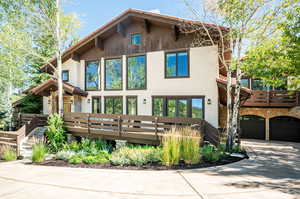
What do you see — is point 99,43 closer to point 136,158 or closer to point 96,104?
point 96,104

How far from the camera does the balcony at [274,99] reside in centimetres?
1222

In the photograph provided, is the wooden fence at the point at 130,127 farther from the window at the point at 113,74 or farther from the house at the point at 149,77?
the window at the point at 113,74

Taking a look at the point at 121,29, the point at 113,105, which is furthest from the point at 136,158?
the point at 121,29

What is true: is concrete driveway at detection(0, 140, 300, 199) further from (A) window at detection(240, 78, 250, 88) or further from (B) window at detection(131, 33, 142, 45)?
(A) window at detection(240, 78, 250, 88)

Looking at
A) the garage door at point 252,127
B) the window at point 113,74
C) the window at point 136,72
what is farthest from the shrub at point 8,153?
the garage door at point 252,127

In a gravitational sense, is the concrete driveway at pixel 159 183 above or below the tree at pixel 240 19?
below

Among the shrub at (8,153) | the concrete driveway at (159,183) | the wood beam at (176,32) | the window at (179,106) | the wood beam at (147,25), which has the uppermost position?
the wood beam at (147,25)

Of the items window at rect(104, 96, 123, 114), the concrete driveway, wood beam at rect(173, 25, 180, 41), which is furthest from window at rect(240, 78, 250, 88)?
window at rect(104, 96, 123, 114)

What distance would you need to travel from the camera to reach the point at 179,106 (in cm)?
1043

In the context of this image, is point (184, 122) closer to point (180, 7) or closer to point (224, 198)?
point (224, 198)

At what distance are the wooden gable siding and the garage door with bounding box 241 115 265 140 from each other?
8016 mm

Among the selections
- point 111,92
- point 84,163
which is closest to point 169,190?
point 84,163

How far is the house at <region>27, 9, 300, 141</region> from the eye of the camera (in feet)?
32.7

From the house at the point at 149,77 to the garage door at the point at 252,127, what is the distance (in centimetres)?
6
